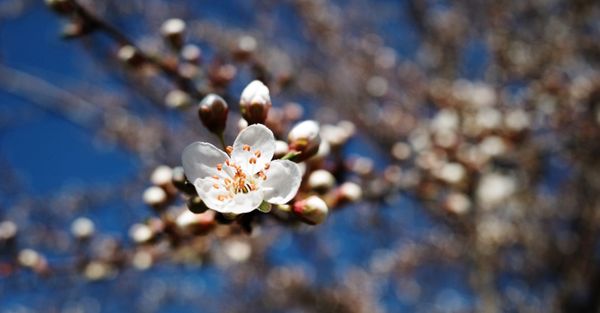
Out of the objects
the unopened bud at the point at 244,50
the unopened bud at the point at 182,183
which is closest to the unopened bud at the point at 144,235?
the unopened bud at the point at 182,183

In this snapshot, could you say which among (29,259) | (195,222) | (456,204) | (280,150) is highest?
(456,204)

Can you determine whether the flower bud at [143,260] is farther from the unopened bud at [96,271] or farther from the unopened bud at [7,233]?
the unopened bud at [7,233]

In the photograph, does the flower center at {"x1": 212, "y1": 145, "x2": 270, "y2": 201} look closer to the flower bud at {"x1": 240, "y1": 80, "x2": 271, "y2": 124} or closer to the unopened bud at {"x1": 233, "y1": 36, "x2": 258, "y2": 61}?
the flower bud at {"x1": 240, "y1": 80, "x2": 271, "y2": 124}

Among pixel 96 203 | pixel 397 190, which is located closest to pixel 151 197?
pixel 397 190

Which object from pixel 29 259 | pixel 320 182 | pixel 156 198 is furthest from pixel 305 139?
pixel 29 259

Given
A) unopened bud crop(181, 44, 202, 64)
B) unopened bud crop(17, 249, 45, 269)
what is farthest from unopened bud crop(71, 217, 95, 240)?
unopened bud crop(181, 44, 202, 64)

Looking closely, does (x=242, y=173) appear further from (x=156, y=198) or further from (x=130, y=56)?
(x=130, y=56)

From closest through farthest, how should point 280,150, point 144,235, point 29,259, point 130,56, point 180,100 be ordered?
point 280,150 < point 144,235 < point 130,56 < point 180,100 < point 29,259

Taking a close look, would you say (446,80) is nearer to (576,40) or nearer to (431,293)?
(576,40)
